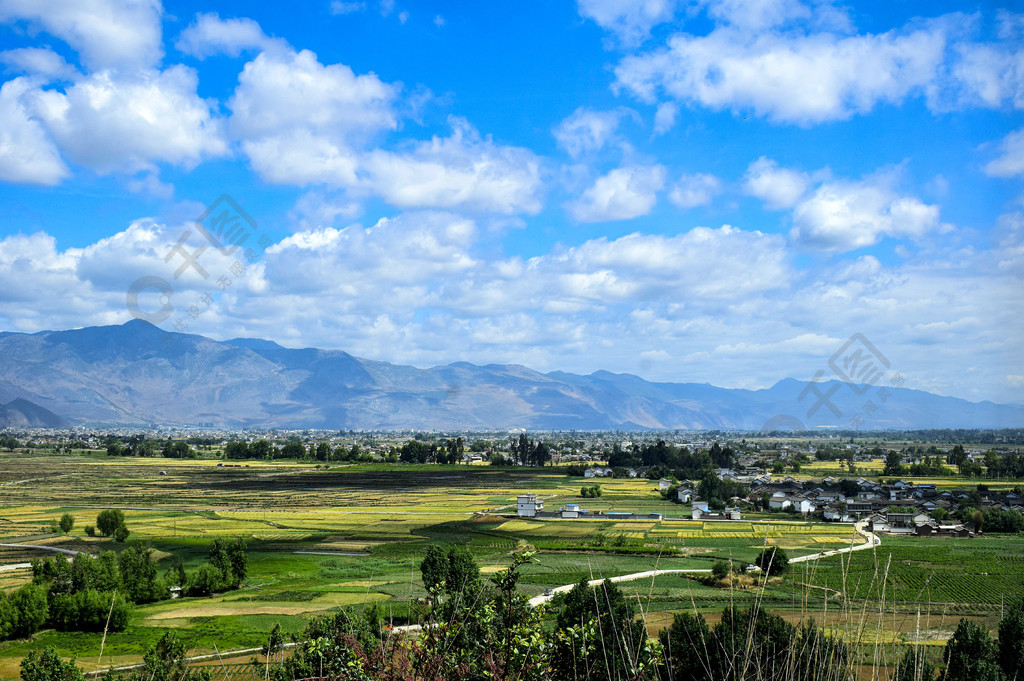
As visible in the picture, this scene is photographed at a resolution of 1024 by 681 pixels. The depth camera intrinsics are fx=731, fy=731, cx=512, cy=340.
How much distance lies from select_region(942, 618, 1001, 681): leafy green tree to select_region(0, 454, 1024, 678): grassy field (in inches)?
94.5

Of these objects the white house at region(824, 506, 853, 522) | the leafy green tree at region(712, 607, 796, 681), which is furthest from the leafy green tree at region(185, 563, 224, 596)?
the white house at region(824, 506, 853, 522)

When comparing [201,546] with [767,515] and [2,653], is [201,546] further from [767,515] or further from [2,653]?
[767,515]

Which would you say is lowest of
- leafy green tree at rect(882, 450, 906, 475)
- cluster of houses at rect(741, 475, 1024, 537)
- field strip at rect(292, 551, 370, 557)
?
field strip at rect(292, 551, 370, 557)

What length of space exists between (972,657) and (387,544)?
133 feet

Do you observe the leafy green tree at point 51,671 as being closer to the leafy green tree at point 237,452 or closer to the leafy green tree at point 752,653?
the leafy green tree at point 752,653

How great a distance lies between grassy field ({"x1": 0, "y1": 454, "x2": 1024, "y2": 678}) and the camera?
30.1 meters

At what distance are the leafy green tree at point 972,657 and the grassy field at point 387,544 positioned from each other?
2.40m

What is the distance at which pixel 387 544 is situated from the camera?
175 feet

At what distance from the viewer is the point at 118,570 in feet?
119

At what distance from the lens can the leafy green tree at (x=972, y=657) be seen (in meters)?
18.8

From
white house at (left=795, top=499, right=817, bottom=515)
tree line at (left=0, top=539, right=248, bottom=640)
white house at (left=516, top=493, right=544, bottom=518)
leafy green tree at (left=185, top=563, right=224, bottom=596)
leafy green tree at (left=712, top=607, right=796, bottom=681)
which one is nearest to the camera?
leafy green tree at (left=712, top=607, right=796, bottom=681)

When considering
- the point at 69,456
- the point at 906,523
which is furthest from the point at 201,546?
the point at 69,456

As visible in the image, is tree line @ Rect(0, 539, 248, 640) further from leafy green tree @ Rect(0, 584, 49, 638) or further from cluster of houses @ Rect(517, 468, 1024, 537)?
cluster of houses @ Rect(517, 468, 1024, 537)

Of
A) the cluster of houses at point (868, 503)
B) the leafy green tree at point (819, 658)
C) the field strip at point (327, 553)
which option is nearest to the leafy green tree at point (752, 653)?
A: the leafy green tree at point (819, 658)
